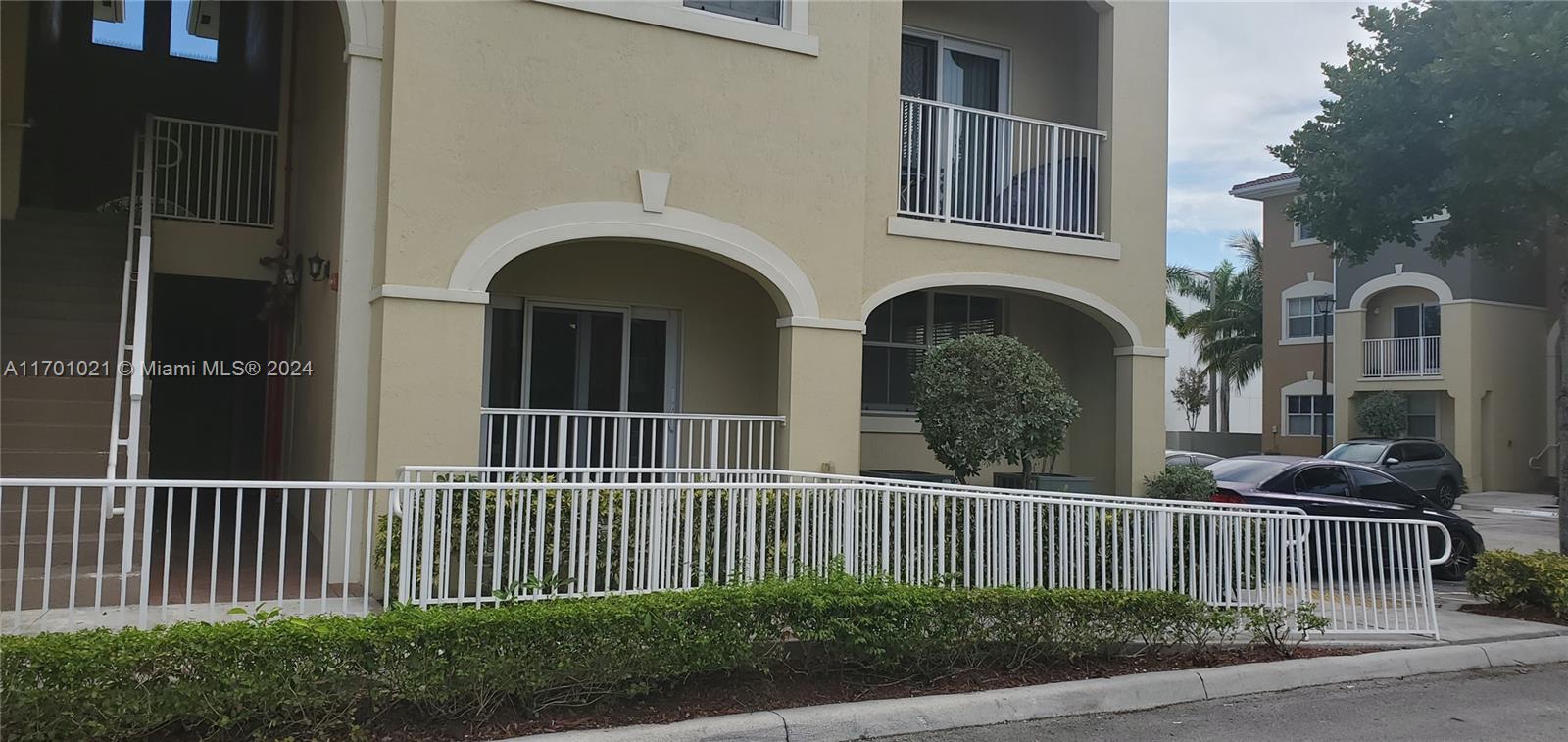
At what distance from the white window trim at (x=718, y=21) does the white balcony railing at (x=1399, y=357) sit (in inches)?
980

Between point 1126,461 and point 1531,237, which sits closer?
point 1126,461

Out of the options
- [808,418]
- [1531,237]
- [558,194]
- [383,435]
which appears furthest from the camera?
[1531,237]

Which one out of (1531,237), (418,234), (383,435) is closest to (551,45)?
(418,234)

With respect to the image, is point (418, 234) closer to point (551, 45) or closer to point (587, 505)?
point (551, 45)

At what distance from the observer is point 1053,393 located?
10.0 metres

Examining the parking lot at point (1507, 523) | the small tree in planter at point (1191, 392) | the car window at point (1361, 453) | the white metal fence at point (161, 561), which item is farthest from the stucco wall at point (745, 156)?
the small tree in planter at point (1191, 392)

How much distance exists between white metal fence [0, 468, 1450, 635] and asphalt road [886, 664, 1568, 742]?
94 centimetres

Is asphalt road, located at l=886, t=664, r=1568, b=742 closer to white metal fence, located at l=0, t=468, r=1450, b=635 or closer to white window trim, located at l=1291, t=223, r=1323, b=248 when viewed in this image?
white metal fence, located at l=0, t=468, r=1450, b=635

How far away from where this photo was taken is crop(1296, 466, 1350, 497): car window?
12.6m

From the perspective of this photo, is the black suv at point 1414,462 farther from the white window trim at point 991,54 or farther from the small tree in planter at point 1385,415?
the white window trim at point 991,54

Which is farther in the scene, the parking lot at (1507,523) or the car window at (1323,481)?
the car window at (1323,481)

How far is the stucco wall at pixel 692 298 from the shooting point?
10.4 metres

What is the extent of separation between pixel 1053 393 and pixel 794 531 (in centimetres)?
356

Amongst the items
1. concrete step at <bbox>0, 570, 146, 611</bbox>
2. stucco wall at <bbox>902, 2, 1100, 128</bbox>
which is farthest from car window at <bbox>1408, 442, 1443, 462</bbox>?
concrete step at <bbox>0, 570, 146, 611</bbox>
